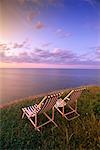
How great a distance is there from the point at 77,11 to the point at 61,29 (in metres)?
0.36

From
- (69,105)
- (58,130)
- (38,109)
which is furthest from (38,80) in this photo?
(58,130)

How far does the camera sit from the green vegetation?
11.2ft

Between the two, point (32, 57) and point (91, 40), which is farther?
point (91, 40)

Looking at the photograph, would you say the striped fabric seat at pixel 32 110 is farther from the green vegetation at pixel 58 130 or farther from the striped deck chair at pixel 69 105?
the striped deck chair at pixel 69 105

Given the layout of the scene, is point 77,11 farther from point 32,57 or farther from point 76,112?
point 76,112

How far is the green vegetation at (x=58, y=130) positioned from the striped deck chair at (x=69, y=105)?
63mm

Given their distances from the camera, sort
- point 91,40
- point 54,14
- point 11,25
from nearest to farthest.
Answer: point 11,25
point 54,14
point 91,40

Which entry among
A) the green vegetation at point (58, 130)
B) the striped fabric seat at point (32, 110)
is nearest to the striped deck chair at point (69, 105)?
the green vegetation at point (58, 130)

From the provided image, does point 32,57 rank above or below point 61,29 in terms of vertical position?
below

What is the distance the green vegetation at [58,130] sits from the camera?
3418 millimetres

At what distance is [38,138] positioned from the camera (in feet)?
11.5

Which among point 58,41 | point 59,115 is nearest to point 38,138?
point 59,115

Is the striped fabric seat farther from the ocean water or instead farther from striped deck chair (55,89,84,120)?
striped deck chair (55,89,84,120)

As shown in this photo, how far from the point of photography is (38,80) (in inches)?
140
